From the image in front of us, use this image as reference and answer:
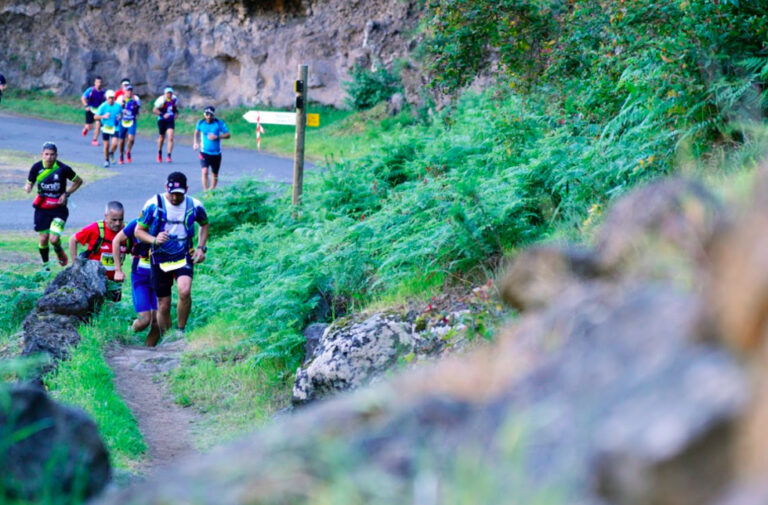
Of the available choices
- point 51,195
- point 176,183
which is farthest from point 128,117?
point 176,183

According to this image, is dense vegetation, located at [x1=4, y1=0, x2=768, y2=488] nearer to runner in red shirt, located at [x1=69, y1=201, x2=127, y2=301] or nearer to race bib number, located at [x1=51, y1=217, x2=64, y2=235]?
runner in red shirt, located at [x1=69, y1=201, x2=127, y2=301]

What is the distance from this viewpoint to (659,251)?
2.86 m

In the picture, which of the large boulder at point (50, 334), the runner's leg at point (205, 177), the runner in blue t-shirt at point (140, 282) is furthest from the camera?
the runner's leg at point (205, 177)

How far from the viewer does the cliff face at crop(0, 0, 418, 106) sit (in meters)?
35.7

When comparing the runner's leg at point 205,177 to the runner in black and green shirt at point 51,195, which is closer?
the runner in black and green shirt at point 51,195

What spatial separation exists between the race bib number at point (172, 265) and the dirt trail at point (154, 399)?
86cm

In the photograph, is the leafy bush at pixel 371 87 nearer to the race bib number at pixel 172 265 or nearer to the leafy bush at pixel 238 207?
the leafy bush at pixel 238 207

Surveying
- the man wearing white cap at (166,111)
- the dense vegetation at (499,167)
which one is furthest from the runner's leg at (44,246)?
the man wearing white cap at (166,111)

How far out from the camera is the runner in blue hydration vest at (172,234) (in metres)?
10.7

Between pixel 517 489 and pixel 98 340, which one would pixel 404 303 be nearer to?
pixel 98 340

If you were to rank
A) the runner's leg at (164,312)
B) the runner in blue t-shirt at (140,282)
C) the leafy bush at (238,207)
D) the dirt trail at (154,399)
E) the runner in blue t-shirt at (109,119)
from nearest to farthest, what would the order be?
the dirt trail at (154,399) → the runner in blue t-shirt at (140,282) → the runner's leg at (164,312) → the leafy bush at (238,207) → the runner in blue t-shirt at (109,119)

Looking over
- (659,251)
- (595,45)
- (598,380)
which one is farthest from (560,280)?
(595,45)

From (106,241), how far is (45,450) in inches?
366

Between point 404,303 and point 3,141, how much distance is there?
23.4 metres
